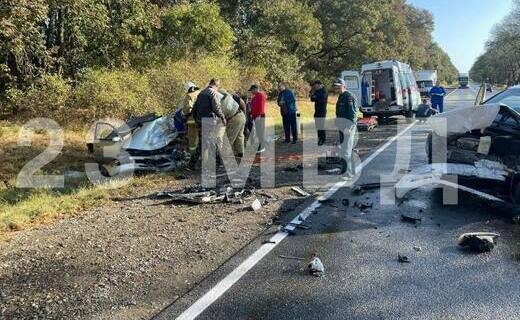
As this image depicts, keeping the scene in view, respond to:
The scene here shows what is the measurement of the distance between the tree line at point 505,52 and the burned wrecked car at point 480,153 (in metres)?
51.6

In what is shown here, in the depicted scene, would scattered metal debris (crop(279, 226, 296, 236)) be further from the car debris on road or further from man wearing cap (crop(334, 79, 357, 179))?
man wearing cap (crop(334, 79, 357, 179))

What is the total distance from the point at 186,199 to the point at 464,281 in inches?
175

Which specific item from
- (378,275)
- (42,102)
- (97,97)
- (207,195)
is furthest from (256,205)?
(42,102)

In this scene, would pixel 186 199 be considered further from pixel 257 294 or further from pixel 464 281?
pixel 464 281

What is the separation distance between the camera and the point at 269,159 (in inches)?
471

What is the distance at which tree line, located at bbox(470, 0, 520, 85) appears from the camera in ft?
250

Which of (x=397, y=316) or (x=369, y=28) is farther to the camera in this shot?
(x=369, y=28)

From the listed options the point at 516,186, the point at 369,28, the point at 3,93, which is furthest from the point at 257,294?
the point at 369,28

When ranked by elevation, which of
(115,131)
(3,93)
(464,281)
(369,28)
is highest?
(369,28)

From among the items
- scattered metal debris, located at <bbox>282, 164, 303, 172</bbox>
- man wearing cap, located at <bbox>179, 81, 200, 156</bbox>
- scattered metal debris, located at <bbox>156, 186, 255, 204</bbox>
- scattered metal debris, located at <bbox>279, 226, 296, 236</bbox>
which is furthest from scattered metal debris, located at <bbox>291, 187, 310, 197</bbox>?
man wearing cap, located at <bbox>179, 81, 200, 156</bbox>

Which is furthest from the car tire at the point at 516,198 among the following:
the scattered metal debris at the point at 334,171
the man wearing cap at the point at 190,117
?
the man wearing cap at the point at 190,117

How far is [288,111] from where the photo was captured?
47.6ft

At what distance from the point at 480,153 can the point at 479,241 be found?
2.32m

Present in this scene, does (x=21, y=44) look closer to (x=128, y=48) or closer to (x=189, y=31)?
(x=128, y=48)
